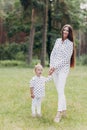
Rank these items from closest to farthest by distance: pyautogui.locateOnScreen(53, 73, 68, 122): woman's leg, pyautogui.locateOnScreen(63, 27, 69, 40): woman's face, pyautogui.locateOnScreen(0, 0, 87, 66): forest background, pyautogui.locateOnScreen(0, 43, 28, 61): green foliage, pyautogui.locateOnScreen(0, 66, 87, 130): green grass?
pyautogui.locateOnScreen(0, 66, 87, 130): green grass, pyautogui.locateOnScreen(53, 73, 68, 122): woman's leg, pyautogui.locateOnScreen(63, 27, 69, 40): woman's face, pyautogui.locateOnScreen(0, 0, 87, 66): forest background, pyautogui.locateOnScreen(0, 43, 28, 61): green foliage

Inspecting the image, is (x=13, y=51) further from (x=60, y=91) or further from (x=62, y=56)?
(x=60, y=91)

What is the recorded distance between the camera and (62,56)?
32.4ft

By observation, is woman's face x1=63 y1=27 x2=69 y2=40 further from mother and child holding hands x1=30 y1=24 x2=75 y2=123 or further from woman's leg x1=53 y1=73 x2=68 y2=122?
woman's leg x1=53 y1=73 x2=68 y2=122

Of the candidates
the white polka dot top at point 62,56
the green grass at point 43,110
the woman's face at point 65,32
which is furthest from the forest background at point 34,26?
the white polka dot top at point 62,56

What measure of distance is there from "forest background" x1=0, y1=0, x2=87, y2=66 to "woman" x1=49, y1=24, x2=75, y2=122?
72.1ft

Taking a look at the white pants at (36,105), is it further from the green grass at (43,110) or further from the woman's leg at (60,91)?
the woman's leg at (60,91)

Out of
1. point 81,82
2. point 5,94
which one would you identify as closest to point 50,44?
point 81,82

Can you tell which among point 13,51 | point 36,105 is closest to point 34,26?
point 13,51

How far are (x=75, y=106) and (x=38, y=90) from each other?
2299 mm

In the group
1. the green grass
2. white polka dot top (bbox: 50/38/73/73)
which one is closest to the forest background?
the green grass

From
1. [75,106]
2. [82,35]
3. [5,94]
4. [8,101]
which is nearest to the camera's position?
[75,106]

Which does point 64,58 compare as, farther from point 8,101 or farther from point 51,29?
point 51,29

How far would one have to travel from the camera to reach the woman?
9.76 meters

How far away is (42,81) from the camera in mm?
9922
